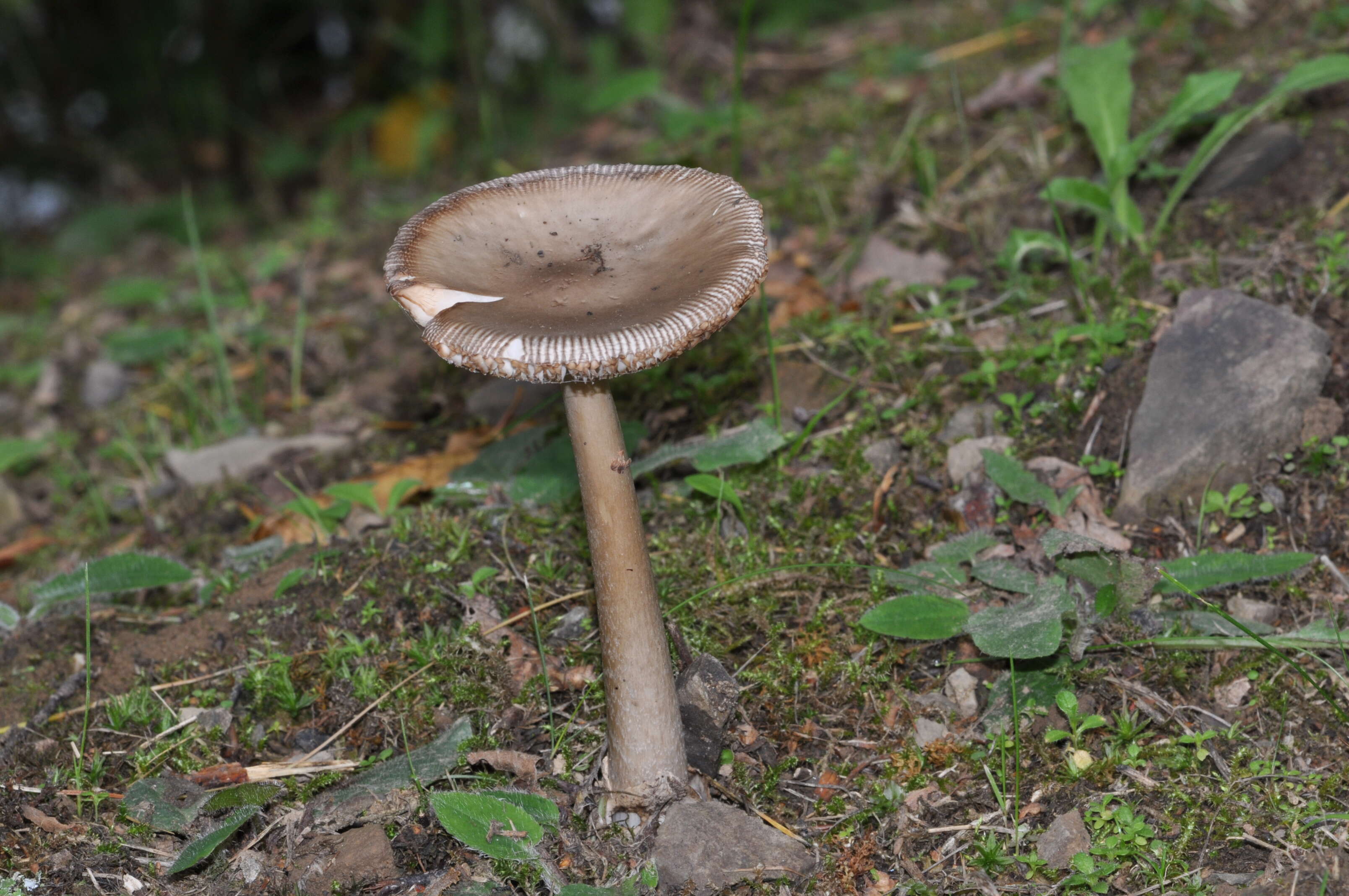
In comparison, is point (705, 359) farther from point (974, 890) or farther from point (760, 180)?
point (974, 890)

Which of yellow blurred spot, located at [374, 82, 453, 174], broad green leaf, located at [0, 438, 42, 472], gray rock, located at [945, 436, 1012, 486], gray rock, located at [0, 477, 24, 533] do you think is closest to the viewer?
gray rock, located at [945, 436, 1012, 486]

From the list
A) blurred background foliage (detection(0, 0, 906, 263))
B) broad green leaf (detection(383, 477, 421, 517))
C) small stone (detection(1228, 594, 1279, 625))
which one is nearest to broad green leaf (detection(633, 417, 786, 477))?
broad green leaf (detection(383, 477, 421, 517))

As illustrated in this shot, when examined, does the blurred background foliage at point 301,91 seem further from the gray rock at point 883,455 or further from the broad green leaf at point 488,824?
the broad green leaf at point 488,824

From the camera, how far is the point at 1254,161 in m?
4.38

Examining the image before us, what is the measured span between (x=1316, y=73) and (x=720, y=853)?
142 inches

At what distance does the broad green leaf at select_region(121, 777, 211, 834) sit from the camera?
2.96m

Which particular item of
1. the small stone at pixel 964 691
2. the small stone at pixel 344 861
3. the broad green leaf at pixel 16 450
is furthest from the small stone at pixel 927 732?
the broad green leaf at pixel 16 450

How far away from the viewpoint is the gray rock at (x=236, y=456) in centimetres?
480

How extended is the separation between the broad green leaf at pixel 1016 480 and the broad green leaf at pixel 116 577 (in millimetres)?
2826

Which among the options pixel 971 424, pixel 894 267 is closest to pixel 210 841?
pixel 971 424

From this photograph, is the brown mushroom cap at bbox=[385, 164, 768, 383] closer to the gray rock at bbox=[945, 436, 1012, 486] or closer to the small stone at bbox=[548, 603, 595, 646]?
the small stone at bbox=[548, 603, 595, 646]

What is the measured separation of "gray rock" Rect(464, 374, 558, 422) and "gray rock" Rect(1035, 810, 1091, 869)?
8.89ft

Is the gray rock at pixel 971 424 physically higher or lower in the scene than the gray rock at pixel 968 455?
higher

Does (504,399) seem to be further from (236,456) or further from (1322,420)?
(1322,420)
